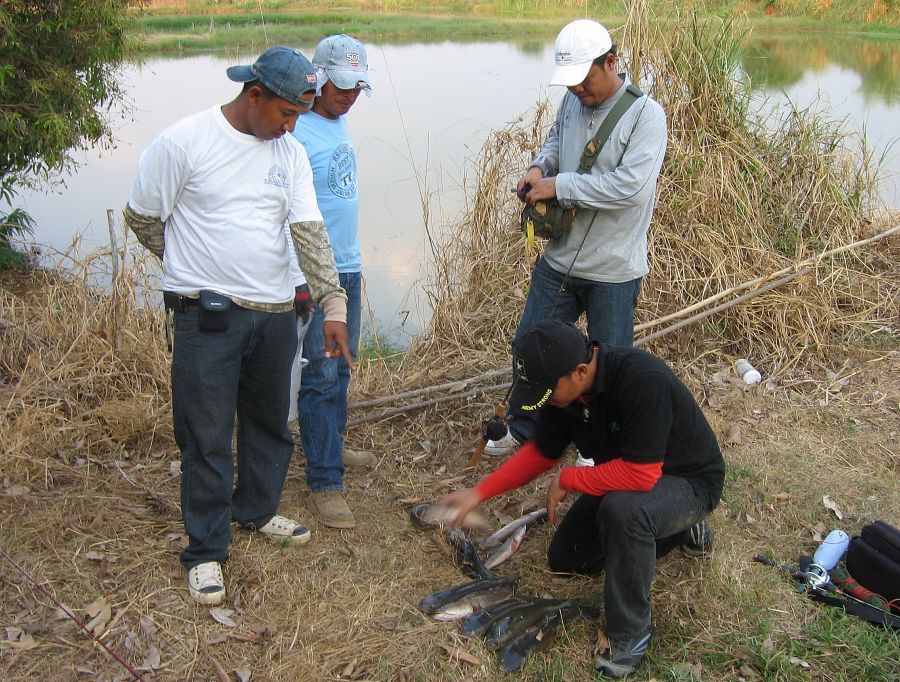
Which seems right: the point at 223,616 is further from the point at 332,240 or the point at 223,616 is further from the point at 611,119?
Answer: the point at 611,119

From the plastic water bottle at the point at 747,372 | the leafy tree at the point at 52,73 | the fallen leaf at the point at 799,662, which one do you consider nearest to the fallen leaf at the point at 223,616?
the fallen leaf at the point at 799,662

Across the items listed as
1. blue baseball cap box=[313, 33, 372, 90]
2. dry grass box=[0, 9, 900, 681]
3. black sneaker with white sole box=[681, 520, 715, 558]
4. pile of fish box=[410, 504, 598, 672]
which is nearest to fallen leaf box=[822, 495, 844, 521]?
dry grass box=[0, 9, 900, 681]

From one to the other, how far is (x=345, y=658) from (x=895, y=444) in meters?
3.43

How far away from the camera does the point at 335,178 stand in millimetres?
3621

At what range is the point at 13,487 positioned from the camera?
3963mm

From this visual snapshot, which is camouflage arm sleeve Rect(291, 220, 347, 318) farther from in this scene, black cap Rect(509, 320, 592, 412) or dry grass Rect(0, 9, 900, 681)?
dry grass Rect(0, 9, 900, 681)

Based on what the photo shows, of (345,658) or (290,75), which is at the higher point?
(290,75)

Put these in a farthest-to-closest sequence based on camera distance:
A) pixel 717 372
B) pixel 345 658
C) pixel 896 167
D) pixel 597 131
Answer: pixel 896 167
pixel 717 372
pixel 597 131
pixel 345 658

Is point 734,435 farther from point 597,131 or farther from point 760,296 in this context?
point 597,131

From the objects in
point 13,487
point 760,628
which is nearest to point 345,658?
point 760,628

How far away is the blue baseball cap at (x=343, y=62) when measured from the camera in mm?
3488

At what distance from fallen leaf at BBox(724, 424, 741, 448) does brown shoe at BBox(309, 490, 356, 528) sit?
2137 mm

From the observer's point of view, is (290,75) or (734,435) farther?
(734,435)

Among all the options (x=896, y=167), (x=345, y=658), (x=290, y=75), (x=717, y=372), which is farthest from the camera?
(x=896, y=167)
